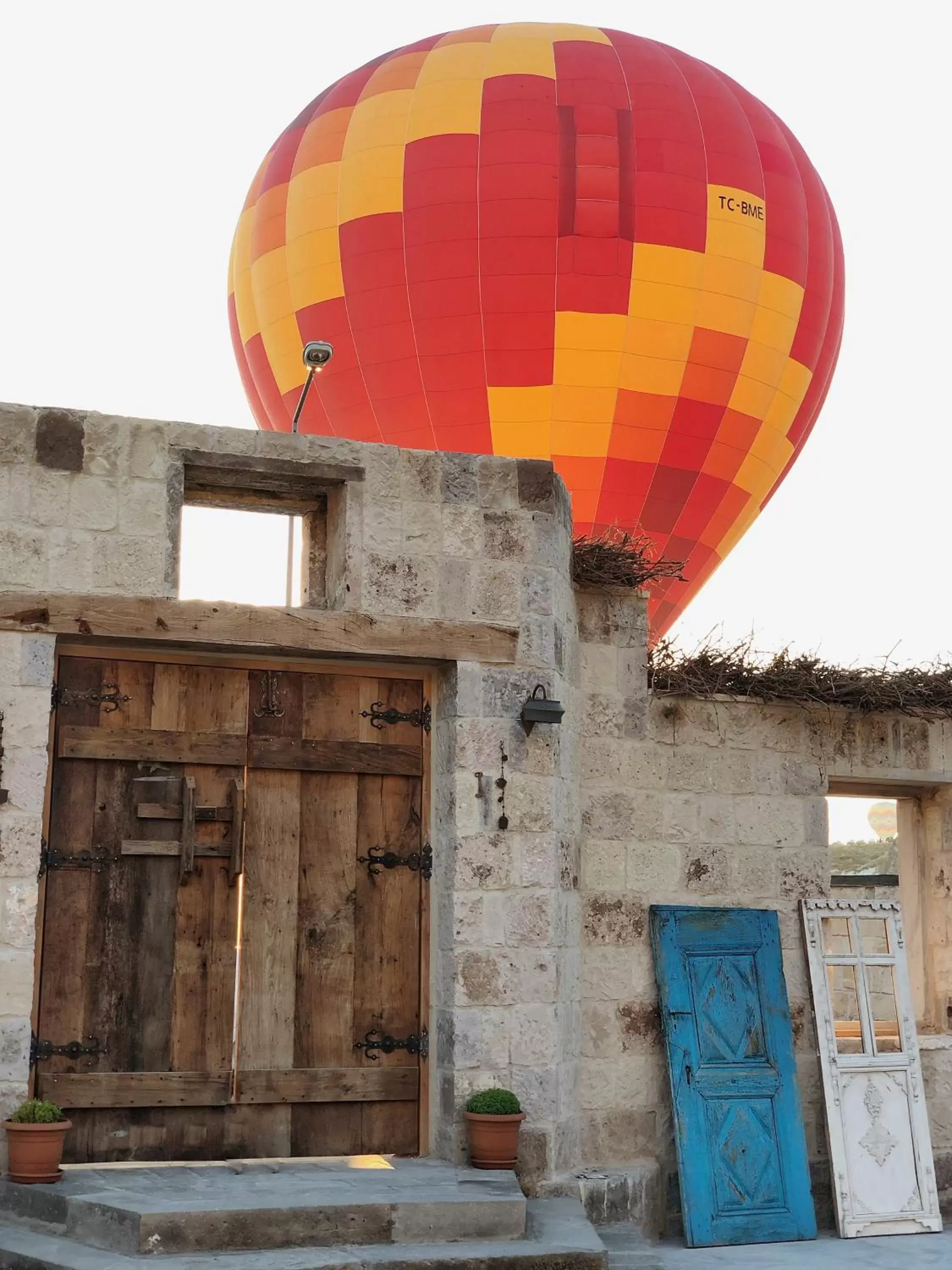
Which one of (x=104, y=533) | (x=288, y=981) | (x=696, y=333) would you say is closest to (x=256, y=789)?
(x=288, y=981)

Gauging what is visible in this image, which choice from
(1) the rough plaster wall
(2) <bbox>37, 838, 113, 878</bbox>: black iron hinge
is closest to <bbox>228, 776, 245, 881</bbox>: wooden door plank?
(2) <bbox>37, 838, 113, 878</bbox>: black iron hinge

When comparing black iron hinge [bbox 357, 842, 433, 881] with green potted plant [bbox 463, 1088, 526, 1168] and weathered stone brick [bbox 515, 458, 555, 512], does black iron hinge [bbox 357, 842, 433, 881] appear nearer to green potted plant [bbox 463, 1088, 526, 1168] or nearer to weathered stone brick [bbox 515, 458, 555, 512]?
green potted plant [bbox 463, 1088, 526, 1168]

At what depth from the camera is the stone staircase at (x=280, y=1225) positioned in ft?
17.7

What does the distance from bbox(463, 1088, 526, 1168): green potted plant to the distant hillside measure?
56.9 feet

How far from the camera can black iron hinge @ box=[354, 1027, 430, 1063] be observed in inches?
266

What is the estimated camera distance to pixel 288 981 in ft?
22.0

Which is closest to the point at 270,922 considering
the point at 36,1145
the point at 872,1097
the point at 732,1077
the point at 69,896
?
the point at 69,896

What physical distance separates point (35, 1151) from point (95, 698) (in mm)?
1850

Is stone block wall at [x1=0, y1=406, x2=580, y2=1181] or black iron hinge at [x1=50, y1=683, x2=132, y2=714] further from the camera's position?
black iron hinge at [x1=50, y1=683, x2=132, y2=714]

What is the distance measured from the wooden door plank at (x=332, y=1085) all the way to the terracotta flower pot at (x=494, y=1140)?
419 millimetres

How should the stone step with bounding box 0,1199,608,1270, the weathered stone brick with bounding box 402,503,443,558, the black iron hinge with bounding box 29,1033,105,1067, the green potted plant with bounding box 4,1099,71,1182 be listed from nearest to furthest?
the stone step with bounding box 0,1199,608,1270, the green potted plant with bounding box 4,1099,71,1182, the black iron hinge with bounding box 29,1033,105,1067, the weathered stone brick with bounding box 402,503,443,558

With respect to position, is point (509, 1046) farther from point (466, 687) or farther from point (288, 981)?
point (466, 687)

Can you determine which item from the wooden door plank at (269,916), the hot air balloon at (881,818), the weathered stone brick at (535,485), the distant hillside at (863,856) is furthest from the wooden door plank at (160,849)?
the distant hillside at (863,856)

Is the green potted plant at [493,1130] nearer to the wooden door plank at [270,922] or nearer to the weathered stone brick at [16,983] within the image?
the wooden door plank at [270,922]
